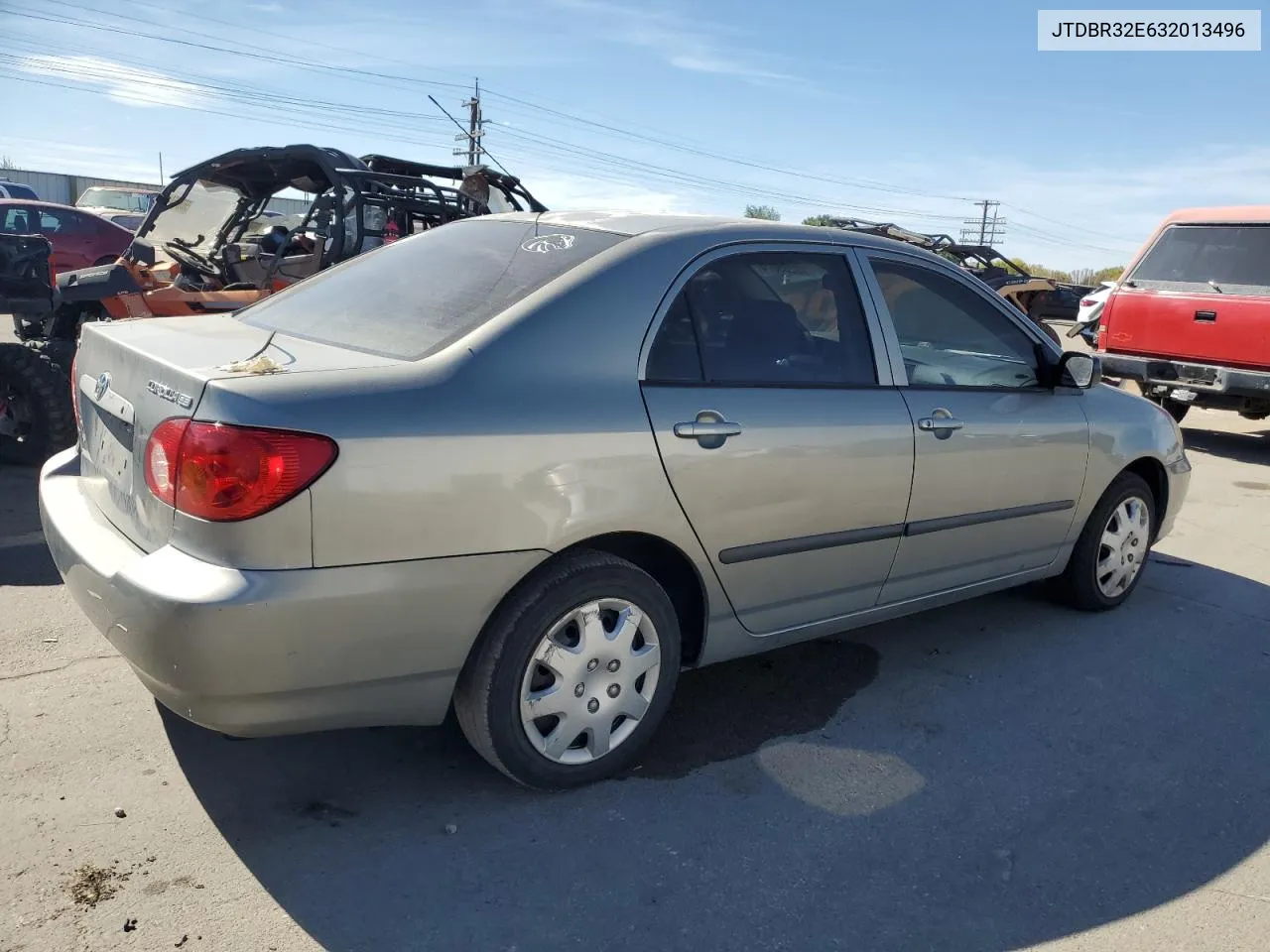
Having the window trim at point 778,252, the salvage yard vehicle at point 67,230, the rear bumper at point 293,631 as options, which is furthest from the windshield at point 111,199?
the rear bumper at point 293,631

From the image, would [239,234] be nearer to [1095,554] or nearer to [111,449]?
[111,449]

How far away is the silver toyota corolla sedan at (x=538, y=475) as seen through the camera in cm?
242

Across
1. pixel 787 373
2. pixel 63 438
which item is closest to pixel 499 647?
pixel 787 373

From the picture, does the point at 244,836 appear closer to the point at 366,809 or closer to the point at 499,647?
the point at 366,809

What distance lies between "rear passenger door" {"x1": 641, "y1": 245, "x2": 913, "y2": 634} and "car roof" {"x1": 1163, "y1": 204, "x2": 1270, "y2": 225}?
6965mm

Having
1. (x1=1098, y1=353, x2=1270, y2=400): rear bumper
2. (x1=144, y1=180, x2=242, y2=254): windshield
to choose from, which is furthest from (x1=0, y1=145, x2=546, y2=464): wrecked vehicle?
(x1=1098, y1=353, x2=1270, y2=400): rear bumper

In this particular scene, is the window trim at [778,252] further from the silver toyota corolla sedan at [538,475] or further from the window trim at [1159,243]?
the window trim at [1159,243]

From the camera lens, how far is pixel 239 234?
7.86m

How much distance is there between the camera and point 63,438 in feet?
20.0

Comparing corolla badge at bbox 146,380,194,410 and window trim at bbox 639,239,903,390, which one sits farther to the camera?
window trim at bbox 639,239,903,390

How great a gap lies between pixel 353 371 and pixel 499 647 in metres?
0.79

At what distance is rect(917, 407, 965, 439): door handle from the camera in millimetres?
3615

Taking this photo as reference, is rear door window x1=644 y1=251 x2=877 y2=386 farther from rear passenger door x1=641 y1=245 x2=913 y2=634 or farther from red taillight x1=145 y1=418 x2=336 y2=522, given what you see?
red taillight x1=145 y1=418 x2=336 y2=522

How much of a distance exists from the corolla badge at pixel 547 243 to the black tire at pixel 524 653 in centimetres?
96
